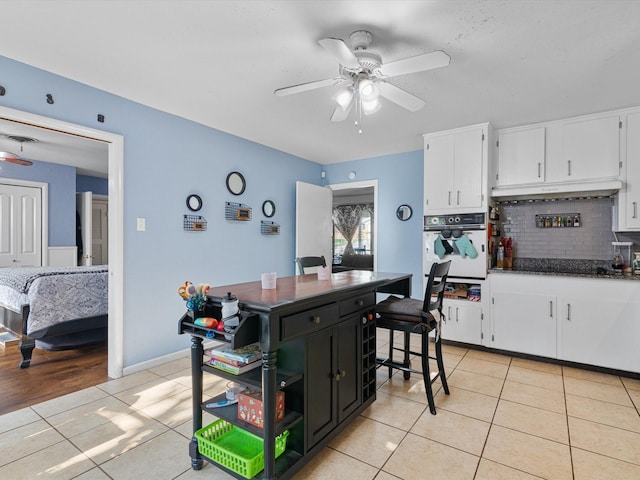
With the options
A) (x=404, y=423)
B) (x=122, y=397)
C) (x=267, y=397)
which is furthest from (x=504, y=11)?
(x=122, y=397)

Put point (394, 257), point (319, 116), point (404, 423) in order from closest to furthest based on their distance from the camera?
point (404, 423)
point (319, 116)
point (394, 257)

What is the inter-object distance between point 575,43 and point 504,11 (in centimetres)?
65

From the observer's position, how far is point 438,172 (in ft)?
12.6

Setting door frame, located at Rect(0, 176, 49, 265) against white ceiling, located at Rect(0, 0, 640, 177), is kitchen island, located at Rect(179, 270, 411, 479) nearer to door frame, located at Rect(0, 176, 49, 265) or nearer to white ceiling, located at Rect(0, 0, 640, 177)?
white ceiling, located at Rect(0, 0, 640, 177)

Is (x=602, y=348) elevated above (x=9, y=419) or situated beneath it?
elevated above

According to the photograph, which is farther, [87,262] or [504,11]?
[87,262]

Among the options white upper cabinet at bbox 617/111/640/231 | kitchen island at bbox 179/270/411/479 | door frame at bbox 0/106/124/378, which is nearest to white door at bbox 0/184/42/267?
door frame at bbox 0/106/124/378

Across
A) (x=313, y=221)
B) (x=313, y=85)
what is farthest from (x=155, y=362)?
(x=313, y=85)

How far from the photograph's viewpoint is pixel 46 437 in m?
2.03

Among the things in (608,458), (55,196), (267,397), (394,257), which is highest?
(55,196)

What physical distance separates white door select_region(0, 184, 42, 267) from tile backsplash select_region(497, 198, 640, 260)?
6768mm

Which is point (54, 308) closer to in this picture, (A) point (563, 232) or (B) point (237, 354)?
(B) point (237, 354)

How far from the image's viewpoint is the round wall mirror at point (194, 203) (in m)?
3.41

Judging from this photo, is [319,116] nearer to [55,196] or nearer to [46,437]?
[46,437]
